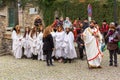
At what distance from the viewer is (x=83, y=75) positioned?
531 inches

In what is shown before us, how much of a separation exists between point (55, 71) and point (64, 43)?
9.13 ft

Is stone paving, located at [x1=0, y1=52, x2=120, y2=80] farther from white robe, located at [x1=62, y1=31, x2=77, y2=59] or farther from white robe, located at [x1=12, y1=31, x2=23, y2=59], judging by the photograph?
white robe, located at [x1=12, y1=31, x2=23, y2=59]

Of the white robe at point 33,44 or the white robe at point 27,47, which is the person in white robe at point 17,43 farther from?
the white robe at point 33,44

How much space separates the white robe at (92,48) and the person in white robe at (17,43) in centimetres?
485

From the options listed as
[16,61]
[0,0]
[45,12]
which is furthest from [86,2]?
[16,61]

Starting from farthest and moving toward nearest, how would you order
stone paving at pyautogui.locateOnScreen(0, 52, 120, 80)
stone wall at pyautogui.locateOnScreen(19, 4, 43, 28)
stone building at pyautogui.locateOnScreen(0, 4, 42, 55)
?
stone wall at pyautogui.locateOnScreen(19, 4, 43, 28) → stone building at pyautogui.locateOnScreen(0, 4, 42, 55) → stone paving at pyautogui.locateOnScreen(0, 52, 120, 80)

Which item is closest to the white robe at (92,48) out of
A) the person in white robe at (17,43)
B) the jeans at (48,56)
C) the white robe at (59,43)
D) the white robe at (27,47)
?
the jeans at (48,56)

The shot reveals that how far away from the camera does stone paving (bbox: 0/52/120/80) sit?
1306 centimetres

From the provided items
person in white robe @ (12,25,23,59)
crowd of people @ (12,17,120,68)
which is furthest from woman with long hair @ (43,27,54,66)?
person in white robe @ (12,25,23,59)

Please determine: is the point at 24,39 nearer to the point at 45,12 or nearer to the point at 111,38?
the point at 111,38

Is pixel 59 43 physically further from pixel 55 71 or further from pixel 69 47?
pixel 55 71

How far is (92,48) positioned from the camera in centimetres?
1515

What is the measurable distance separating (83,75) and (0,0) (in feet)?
76.5

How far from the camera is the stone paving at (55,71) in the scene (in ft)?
42.9
